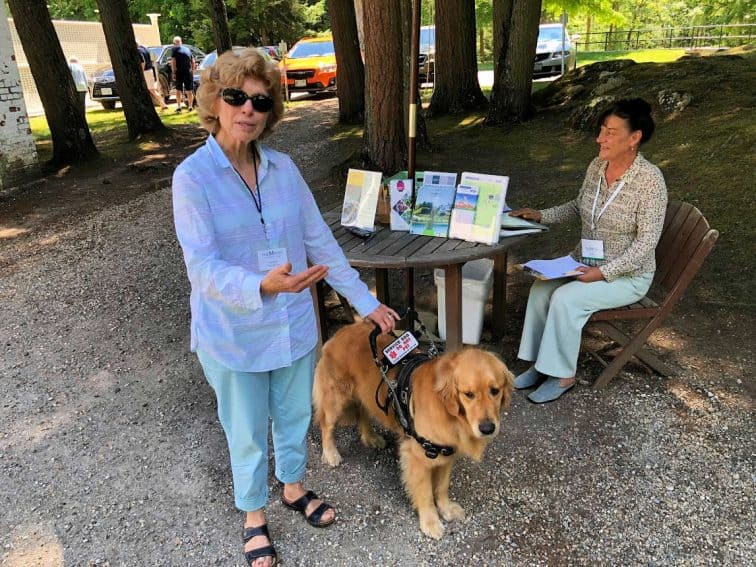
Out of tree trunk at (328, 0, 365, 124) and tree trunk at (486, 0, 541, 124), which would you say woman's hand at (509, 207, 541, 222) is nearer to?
tree trunk at (486, 0, 541, 124)

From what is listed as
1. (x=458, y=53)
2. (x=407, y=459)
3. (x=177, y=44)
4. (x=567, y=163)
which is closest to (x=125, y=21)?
(x=177, y=44)

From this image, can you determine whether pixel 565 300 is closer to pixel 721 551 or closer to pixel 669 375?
pixel 669 375

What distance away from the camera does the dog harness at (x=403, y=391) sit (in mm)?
2549

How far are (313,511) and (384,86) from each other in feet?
17.5

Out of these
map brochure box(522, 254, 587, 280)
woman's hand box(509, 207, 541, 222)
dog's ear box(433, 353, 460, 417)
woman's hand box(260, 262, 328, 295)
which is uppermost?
woman's hand box(260, 262, 328, 295)

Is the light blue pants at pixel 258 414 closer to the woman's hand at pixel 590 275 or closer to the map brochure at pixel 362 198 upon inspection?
the map brochure at pixel 362 198

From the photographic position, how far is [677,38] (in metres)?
31.7

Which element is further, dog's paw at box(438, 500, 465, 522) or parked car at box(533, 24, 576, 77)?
parked car at box(533, 24, 576, 77)

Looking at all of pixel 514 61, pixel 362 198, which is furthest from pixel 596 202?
pixel 514 61

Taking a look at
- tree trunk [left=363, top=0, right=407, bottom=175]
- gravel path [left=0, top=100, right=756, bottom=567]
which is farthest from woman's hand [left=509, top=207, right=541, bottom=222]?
tree trunk [left=363, top=0, right=407, bottom=175]

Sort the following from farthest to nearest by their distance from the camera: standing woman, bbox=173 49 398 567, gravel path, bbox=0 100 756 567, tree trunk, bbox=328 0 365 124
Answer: tree trunk, bbox=328 0 365 124, gravel path, bbox=0 100 756 567, standing woman, bbox=173 49 398 567

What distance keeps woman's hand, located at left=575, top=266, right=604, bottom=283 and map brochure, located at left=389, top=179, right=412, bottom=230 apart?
3.74 ft

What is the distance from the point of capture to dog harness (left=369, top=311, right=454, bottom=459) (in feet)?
8.36

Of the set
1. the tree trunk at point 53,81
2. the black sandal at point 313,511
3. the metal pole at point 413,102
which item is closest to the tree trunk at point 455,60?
the tree trunk at point 53,81
